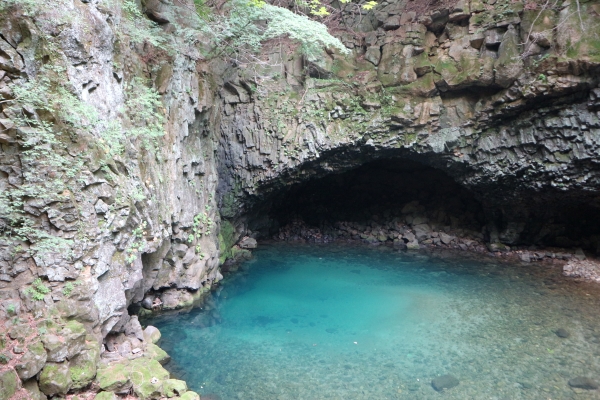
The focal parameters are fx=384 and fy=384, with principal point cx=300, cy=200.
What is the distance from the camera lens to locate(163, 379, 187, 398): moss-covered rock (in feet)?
19.3

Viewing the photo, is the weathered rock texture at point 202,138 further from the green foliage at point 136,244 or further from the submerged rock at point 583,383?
the submerged rock at point 583,383

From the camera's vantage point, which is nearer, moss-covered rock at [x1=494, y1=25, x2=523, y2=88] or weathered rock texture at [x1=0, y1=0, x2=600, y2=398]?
weathered rock texture at [x1=0, y1=0, x2=600, y2=398]

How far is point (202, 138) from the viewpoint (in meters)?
11.2

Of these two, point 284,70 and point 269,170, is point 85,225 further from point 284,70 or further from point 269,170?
point 284,70

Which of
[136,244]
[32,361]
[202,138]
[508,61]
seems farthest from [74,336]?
[508,61]

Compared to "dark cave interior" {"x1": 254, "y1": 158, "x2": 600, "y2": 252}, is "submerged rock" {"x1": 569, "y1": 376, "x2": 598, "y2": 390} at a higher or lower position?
lower

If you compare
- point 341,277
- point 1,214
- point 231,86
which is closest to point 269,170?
point 231,86

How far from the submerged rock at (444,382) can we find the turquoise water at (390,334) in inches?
4.4

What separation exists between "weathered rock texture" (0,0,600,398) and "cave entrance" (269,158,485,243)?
983mm

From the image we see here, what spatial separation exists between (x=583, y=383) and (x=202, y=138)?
10.2 m

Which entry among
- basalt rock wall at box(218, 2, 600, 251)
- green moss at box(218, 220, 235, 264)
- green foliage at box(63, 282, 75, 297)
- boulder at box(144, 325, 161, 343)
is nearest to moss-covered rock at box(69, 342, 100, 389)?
green foliage at box(63, 282, 75, 297)

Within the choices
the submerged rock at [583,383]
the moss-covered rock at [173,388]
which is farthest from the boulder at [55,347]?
the submerged rock at [583,383]

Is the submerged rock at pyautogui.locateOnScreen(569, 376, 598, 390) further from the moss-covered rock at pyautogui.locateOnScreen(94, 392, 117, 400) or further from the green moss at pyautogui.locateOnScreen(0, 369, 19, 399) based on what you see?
the green moss at pyautogui.locateOnScreen(0, 369, 19, 399)

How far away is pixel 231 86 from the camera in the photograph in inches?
525
